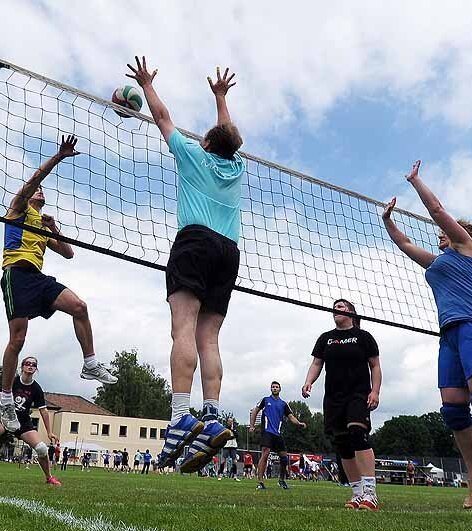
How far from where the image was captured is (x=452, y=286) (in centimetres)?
578

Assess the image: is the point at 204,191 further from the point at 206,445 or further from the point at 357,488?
the point at 357,488

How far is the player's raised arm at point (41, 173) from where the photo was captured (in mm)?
6297

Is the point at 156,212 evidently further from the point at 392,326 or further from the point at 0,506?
the point at 0,506

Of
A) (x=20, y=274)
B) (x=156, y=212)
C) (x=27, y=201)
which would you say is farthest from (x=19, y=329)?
(x=156, y=212)

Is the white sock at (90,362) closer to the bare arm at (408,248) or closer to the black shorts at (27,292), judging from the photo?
the black shorts at (27,292)

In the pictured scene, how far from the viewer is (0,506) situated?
4.70 m

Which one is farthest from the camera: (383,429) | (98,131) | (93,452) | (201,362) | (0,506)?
(383,429)

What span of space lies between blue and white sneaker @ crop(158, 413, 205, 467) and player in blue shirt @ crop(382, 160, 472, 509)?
281 centimetres

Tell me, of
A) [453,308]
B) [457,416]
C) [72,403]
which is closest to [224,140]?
[453,308]

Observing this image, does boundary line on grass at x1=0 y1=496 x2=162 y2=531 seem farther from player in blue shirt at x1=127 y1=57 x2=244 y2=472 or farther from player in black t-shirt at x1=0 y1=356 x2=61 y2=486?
player in black t-shirt at x1=0 y1=356 x2=61 y2=486

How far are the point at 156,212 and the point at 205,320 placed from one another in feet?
11.1

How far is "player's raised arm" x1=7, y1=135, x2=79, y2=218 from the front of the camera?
248 inches

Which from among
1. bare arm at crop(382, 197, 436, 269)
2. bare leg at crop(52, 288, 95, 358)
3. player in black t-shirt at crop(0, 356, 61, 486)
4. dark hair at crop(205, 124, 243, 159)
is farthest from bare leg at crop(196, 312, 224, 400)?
player in black t-shirt at crop(0, 356, 61, 486)

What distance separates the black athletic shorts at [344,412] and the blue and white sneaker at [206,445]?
356 centimetres
